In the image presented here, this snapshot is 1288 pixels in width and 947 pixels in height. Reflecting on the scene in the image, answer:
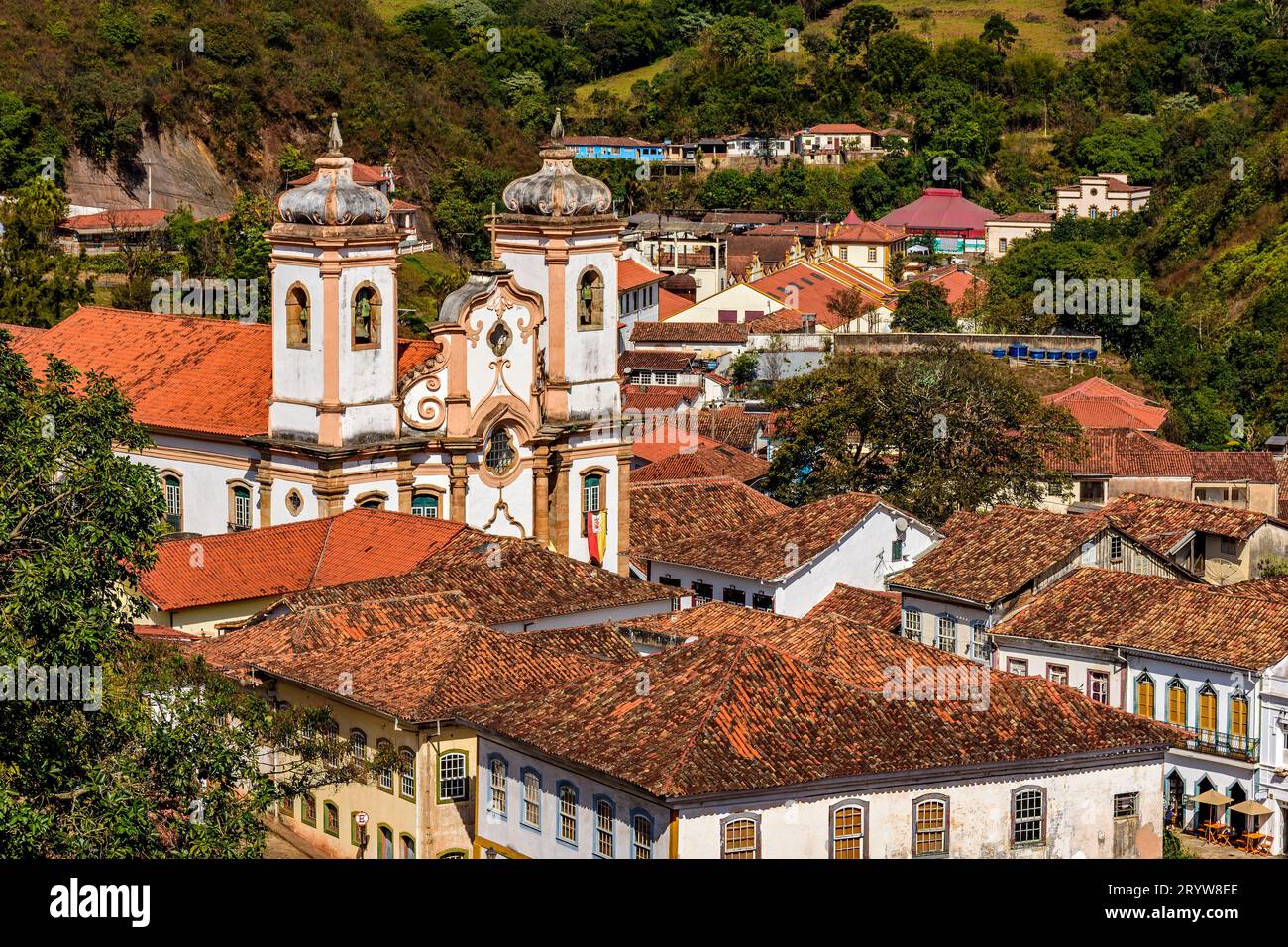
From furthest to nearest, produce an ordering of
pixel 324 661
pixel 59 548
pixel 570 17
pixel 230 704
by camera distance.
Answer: pixel 570 17 → pixel 324 661 → pixel 230 704 → pixel 59 548

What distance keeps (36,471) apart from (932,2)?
153 m

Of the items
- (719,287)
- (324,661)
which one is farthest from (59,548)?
(719,287)

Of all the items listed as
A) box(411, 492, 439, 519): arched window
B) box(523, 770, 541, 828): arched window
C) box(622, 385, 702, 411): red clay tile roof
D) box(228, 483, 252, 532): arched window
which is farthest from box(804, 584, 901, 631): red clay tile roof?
box(622, 385, 702, 411): red clay tile roof

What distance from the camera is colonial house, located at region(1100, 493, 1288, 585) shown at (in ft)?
190

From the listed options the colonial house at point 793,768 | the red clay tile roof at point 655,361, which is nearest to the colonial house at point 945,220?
the red clay tile roof at point 655,361

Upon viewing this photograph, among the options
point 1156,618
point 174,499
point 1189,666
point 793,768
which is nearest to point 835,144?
point 174,499

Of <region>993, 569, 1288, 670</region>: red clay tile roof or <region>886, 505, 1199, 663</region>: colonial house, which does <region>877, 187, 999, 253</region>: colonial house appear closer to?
<region>886, 505, 1199, 663</region>: colonial house

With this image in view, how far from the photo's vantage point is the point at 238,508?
54.4 meters

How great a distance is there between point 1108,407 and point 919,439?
1672 cm

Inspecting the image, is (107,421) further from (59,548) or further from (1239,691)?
(1239,691)

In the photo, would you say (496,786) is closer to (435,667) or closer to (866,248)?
(435,667)

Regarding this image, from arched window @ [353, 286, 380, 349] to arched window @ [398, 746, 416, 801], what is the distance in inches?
659

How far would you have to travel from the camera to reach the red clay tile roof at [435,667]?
37812 mm

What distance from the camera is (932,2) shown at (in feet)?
576
